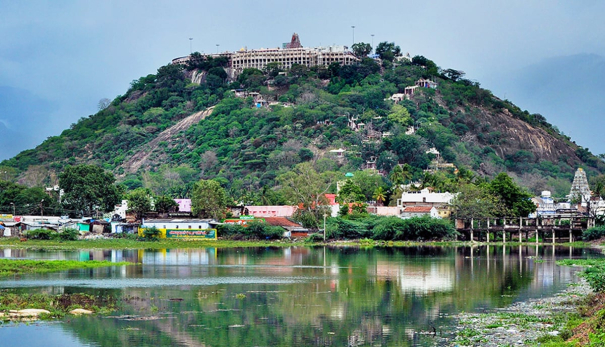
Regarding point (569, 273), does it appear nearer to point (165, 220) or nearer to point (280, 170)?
point (165, 220)

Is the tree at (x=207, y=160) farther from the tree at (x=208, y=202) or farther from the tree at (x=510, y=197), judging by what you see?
the tree at (x=510, y=197)

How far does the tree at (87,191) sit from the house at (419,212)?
1442 inches

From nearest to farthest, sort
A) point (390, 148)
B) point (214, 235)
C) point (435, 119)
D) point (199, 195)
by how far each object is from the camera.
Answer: point (214, 235), point (199, 195), point (390, 148), point (435, 119)

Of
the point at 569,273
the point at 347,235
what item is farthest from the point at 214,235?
the point at 569,273

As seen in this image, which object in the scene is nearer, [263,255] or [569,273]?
[569,273]

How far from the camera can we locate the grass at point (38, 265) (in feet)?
169

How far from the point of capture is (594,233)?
94375mm

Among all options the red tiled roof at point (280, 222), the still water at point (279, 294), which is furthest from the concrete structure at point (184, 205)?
the still water at point (279, 294)

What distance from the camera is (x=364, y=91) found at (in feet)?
655

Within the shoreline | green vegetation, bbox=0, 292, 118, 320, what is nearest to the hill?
the shoreline

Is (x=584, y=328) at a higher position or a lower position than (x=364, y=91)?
lower

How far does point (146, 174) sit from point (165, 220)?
78709 mm

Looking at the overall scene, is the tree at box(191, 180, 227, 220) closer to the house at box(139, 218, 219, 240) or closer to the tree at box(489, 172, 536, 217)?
the house at box(139, 218, 219, 240)

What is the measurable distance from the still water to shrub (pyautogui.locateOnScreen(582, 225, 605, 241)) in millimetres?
22653
